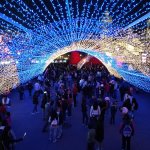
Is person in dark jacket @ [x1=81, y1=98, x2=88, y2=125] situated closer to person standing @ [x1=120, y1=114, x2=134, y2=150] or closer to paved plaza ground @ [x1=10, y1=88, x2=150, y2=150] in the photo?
paved plaza ground @ [x1=10, y1=88, x2=150, y2=150]

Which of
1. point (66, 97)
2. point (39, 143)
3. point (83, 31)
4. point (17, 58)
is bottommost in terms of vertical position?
point (39, 143)

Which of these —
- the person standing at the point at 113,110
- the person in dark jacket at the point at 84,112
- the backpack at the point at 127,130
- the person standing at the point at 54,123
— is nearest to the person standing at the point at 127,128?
the backpack at the point at 127,130

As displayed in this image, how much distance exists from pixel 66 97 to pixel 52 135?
3.20 meters

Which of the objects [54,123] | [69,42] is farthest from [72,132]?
[69,42]

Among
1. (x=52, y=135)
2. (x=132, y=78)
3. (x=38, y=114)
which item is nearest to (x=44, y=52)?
(x=132, y=78)

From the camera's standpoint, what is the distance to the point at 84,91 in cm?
1958

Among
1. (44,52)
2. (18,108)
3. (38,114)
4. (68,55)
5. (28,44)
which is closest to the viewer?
(38,114)

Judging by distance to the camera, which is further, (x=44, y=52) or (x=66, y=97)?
(x=44, y=52)

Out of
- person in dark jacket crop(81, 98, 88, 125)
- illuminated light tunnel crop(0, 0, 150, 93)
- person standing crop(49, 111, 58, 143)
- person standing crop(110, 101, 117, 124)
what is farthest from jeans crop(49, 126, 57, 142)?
illuminated light tunnel crop(0, 0, 150, 93)

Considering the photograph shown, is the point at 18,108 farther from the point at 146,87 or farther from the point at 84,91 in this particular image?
the point at 146,87

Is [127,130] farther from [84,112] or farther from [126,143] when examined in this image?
[84,112]

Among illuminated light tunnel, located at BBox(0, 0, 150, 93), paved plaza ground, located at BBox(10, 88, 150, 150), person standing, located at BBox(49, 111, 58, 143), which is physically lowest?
paved plaza ground, located at BBox(10, 88, 150, 150)

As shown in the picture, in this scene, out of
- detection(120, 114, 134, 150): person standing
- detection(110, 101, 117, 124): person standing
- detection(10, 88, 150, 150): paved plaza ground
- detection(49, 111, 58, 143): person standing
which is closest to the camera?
detection(120, 114, 134, 150): person standing

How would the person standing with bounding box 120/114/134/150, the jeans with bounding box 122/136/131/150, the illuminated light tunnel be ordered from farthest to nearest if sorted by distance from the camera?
the illuminated light tunnel → the jeans with bounding box 122/136/131/150 → the person standing with bounding box 120/114/134/150
